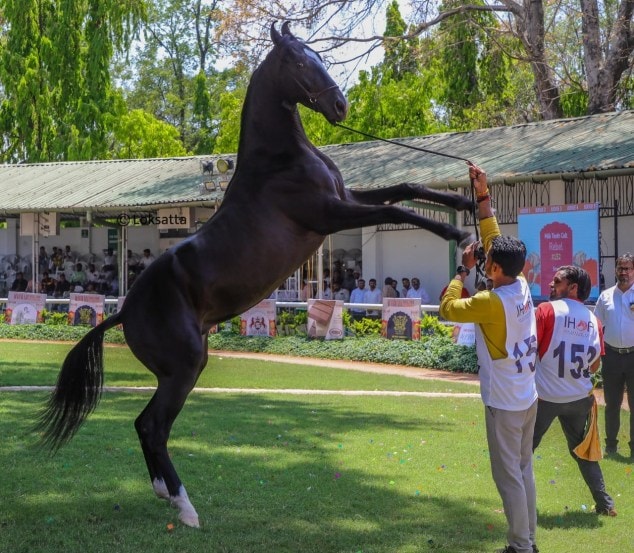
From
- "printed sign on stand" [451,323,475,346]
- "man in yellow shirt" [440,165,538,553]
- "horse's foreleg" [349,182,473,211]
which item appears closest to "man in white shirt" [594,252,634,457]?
"horse's foreleg" [349,182,473,211]

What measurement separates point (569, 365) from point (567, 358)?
0.05 meters

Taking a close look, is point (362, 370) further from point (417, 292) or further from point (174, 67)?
point (174, 67)

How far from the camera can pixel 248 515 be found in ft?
19.3

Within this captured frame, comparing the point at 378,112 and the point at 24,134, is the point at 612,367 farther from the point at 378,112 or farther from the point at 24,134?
the point at 24,134

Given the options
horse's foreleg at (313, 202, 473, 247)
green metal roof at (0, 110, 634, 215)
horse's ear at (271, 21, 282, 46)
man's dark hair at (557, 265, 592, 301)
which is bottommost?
man's dark hair at (557, 265, 592, 301)

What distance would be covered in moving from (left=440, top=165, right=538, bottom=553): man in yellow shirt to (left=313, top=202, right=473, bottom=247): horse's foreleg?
24cm

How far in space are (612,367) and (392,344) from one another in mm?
8778

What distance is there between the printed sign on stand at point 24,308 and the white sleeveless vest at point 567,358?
18534 millimetres

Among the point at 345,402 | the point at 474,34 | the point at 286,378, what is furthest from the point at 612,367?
the point at 474,34

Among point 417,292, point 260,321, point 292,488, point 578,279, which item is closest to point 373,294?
point 417,292

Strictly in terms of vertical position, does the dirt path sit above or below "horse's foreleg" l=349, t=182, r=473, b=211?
below

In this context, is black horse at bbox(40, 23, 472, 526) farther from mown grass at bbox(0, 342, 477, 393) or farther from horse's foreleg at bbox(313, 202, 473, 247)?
mown grass at bbox(0, 342, 477, 393)

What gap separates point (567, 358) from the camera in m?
6.14

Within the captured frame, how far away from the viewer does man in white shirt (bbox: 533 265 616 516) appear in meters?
6.15
